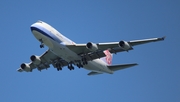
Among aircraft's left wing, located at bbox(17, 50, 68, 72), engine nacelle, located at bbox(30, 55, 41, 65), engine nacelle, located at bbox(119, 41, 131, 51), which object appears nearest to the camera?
engine nacelle, located at bbox(119, 41, 131, 51)

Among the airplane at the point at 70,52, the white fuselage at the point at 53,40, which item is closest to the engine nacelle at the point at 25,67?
the airplane at the point at 70,52

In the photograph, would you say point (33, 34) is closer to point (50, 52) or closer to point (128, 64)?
point (50, 52)

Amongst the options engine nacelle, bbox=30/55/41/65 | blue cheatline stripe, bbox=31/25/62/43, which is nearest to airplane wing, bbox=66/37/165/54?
blue cheatline stripe, bbox=31/25/62/43

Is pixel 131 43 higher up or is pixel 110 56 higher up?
pixel 110 56

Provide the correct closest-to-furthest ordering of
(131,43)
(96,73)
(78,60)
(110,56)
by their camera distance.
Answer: (131,43) → (78,60) → (96,73) → (110,56)

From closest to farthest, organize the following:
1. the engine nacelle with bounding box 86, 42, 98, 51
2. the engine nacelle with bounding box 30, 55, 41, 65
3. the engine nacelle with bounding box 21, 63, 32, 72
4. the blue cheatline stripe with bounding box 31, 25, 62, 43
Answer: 1. the blue cheatline stripe with bounding box 31, 25, 62, 43
2. the engine nacelle with bounding box 86, 42, 98, 51
3. the engine nacelle with bounding box 30, 55, 41, 65
4. the engine nacelle with bounding box 21, 63, 32, 72

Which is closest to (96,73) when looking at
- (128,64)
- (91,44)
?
(128,64)

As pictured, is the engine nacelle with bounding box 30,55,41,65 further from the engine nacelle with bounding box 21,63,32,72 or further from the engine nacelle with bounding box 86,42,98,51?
the engine nacelle with bounding box 86,42,98,51

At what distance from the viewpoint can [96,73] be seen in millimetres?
51719

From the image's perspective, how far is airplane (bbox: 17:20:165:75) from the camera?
141ft

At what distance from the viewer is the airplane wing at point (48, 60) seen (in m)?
46.4

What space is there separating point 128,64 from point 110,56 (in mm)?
8863

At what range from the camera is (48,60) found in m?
49.1

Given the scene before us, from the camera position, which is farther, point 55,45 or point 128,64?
point 128,64
